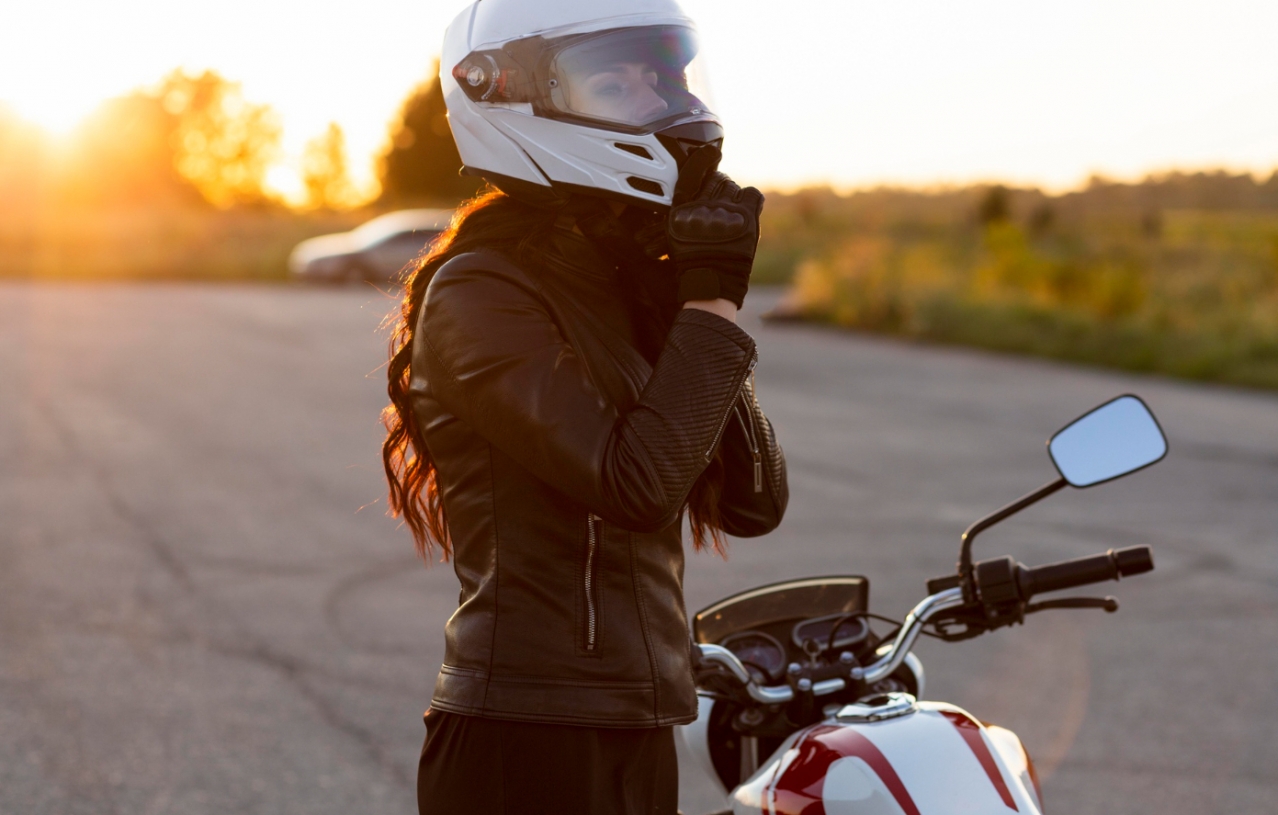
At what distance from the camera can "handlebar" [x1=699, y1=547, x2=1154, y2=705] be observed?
2119mm

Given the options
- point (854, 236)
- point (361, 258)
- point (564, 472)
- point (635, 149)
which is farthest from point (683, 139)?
point (854, 236)

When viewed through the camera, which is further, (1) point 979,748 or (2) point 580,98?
(2) point 580,98

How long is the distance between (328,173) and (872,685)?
8235 centimetres

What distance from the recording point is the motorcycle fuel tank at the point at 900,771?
1.77 m

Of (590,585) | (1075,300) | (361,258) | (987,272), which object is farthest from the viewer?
(361,258)

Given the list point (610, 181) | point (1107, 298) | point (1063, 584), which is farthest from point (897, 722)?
point (1107, 298)

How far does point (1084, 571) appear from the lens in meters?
2.15

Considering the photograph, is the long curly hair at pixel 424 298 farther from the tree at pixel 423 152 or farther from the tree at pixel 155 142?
the tree at pixel 155 142

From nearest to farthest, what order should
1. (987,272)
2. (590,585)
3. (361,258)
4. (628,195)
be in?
(590,585) → (628,195) → (987,272) → (361,258)

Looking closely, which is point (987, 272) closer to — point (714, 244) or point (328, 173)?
point (714, 244)

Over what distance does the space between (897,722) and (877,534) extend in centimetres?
595

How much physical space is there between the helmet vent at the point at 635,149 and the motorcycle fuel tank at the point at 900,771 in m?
0.82

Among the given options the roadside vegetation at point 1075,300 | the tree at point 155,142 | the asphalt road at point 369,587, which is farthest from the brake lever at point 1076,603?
the tree at point 155,142

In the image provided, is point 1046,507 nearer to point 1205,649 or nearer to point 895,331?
point 1205,649
